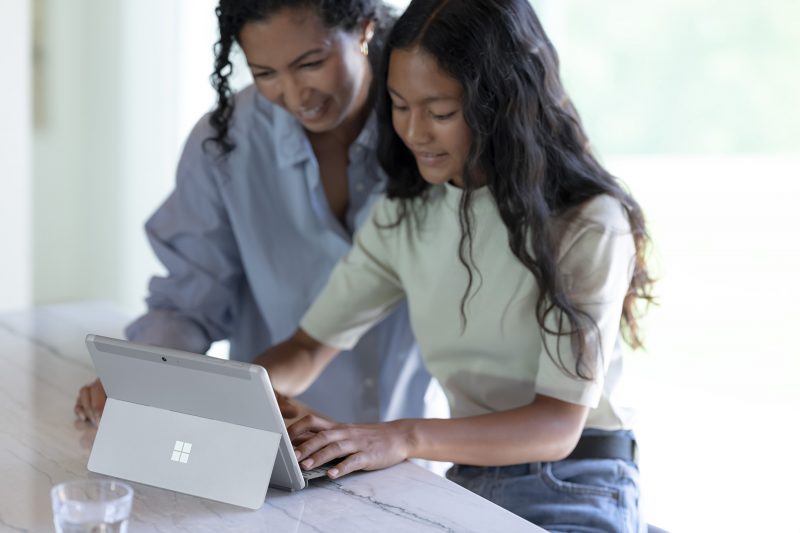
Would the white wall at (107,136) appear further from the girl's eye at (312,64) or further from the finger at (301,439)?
the finger at (301,439)

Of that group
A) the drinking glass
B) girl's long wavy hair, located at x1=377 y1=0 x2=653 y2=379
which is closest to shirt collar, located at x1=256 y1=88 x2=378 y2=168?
girl's long wavy hair, located at x1=377 y1=0 x2=653 y2=379

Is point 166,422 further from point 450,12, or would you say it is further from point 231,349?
point 231,349

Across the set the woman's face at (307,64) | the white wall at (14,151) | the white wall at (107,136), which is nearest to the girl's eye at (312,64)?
the woman's face at (307,64)

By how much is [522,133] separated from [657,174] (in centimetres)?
654

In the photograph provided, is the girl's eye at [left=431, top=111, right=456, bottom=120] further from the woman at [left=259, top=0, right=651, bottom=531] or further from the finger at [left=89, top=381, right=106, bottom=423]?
the finger at [left=89, top=381, right=106, bottom=423]

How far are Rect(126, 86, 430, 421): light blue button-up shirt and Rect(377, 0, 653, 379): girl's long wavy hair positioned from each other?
0.47 meters

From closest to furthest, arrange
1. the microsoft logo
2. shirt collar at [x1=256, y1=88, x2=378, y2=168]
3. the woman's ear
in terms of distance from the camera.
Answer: the microsoft logo
the woman's ear
shirt collar at [x1=256, y1=88, x2=378, y2=168]

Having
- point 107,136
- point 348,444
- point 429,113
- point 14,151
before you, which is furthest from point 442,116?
point 107,136

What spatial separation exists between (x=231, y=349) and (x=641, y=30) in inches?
246

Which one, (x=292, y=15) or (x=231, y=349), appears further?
(x=231, y=349)

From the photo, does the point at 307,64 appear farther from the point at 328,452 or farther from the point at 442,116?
the point at 328,452

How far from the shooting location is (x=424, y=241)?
5.82ft

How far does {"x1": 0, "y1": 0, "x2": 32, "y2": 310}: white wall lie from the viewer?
3703 mm

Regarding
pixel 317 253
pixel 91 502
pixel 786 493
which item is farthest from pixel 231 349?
pixel 786 493
